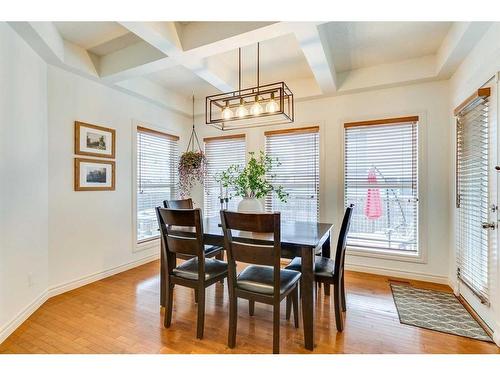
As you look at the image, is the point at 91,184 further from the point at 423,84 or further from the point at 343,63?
the point at 423,84

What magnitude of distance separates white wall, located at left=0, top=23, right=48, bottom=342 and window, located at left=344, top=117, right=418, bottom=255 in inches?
143

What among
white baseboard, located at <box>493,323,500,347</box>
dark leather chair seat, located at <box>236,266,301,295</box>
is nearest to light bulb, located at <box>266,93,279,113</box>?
dark leather chair seat, located at <box>236,266,301,295</box>

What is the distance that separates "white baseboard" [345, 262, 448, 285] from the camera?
3.17 m

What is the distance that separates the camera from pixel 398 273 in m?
3.35

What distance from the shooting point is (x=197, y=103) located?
4.60 m

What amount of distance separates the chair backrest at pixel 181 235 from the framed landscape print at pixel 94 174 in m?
1.57

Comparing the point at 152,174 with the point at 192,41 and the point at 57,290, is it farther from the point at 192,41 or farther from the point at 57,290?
the point at 192,41

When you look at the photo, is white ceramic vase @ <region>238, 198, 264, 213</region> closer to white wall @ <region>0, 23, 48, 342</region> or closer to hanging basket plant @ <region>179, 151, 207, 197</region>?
hanging basket plant @ <region>179, 151, 207, 197</region>

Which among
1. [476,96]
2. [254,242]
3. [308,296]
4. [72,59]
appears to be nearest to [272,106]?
[254,242]

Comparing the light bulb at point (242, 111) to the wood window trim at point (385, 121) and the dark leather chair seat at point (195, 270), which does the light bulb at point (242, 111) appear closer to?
the dark leather chair seat at point (195, 270)

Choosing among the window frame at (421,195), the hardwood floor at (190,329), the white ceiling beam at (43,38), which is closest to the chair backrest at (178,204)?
the hardwood floor at (190,329)

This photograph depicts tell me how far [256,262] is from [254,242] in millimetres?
148

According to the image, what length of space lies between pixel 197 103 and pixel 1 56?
9.21ft
